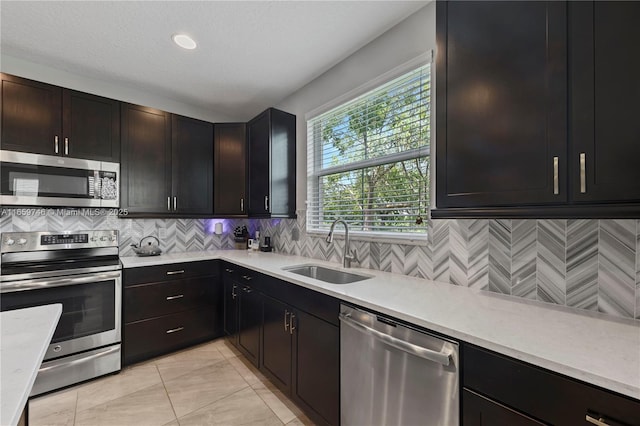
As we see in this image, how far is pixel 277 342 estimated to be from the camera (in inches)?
81.8

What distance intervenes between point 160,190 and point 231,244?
4.03 feet

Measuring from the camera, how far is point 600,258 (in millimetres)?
1227

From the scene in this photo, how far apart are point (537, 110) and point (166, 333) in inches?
127

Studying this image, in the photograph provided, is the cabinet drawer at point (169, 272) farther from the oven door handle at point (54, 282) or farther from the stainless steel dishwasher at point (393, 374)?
the stainless steel dishwasher at point (393, 374)

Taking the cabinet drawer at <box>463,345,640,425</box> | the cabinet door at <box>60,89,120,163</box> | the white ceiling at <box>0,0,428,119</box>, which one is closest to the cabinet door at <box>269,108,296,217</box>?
the white ceiling at <box>0,0,428,119</box>

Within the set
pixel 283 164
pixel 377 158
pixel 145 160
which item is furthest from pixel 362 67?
pixel 145 160

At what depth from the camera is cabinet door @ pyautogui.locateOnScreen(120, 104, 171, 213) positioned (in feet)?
9.12

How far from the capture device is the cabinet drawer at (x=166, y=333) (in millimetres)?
2479

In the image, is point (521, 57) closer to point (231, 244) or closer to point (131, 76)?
point (131, 76)

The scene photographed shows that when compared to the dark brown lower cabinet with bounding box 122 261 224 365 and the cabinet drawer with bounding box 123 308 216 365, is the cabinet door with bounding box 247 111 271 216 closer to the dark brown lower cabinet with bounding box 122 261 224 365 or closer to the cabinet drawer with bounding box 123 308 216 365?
the dark brown lower cabinet with bounding box 122 261 224 365

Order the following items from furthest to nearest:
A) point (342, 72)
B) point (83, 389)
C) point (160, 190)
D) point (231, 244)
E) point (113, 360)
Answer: point (231, 244)
point (160, 190)
point (342, 72)
point (113, 360)
point (83, 389)

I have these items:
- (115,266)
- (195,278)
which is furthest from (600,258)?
(115,266)

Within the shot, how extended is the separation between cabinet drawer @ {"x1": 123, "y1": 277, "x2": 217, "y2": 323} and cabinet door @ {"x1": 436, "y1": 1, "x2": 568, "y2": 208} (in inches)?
98.8

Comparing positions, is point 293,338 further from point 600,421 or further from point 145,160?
point 145,160
